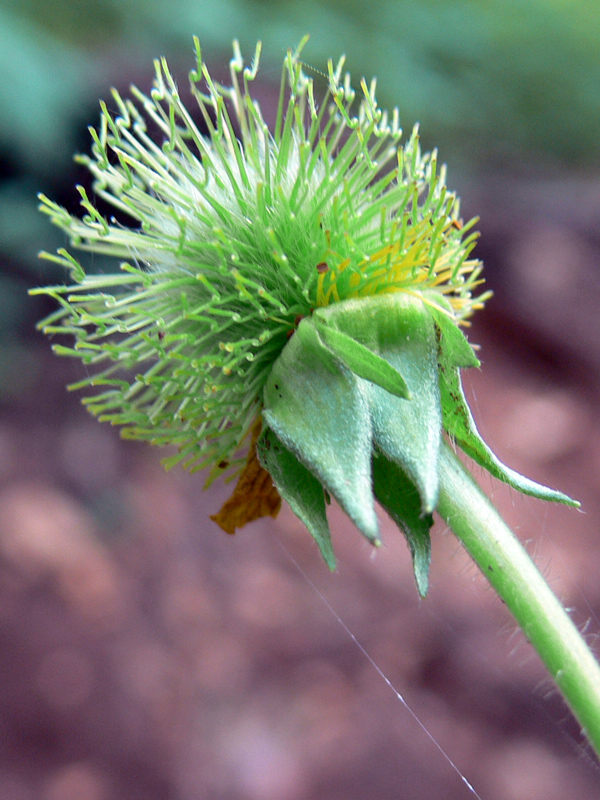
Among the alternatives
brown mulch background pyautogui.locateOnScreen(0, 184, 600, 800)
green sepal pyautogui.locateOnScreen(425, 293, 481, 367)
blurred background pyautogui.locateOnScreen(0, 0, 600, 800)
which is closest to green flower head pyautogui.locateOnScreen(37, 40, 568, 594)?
green sepal pyautogui.locateOnScreen(425, 293, 481, 367)

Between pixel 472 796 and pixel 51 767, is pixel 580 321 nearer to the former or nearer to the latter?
pixel 472 796

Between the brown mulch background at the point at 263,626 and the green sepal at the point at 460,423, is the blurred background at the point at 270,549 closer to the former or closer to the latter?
the brown mulch background at the point at 263,626

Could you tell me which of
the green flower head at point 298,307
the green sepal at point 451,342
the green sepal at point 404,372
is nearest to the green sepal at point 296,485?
the green flower head at point 298,307

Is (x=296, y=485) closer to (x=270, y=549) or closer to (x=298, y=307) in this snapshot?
(x=298, y=307)

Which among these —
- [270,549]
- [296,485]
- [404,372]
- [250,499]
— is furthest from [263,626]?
[404,372]

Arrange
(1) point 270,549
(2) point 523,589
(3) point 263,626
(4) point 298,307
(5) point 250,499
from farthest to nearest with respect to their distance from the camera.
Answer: (1) point 270,549 → (3) point 263,626 → (5) point 250,499 → (4) point 298,307 → (2) point 523,589

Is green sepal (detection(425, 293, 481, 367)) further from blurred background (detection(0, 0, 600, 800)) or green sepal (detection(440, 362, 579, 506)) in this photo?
blurred background (detection(0, 0, 600, 800))

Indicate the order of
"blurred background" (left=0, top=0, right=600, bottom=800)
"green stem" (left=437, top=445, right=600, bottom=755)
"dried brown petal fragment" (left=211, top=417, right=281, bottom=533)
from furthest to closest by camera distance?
"blurred background" (left=0, top=0, right=600, bottom=800) < "dried brown petal fragment" (left=211, top=417, right=281, bottom=533) < "green stem" (left=437, top=445, right=600, bottom=755)
